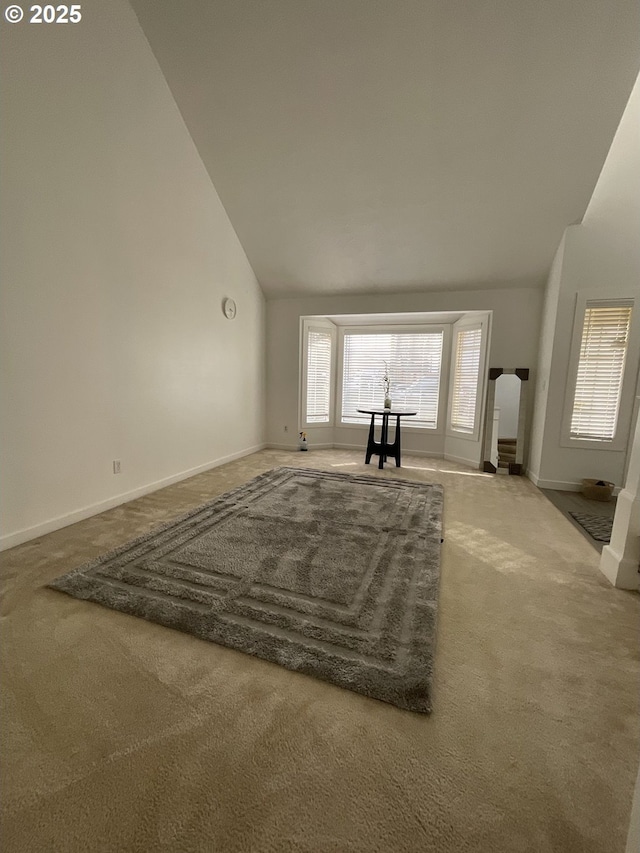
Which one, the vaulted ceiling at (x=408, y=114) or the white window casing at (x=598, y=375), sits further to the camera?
the white window casing at (x=598, y=375)

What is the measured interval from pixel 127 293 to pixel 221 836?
3181 mm

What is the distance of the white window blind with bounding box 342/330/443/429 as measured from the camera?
5367 mm

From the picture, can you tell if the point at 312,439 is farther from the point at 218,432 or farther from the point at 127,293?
the point at 127,293

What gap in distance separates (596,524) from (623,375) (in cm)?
167

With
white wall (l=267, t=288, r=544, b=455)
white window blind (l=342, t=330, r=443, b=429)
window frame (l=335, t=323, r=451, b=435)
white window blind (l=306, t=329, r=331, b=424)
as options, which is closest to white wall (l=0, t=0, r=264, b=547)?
white wall (l=267, t=288, r=544, b=455)

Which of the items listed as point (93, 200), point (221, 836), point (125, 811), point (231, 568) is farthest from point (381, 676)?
point (93, 200)

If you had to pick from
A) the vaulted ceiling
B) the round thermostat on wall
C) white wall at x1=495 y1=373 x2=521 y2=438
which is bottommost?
white wall at x1=495 y1=373 x2=521 y2=438

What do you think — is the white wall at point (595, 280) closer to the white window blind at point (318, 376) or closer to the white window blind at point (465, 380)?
the white window blind at point (465, 380)

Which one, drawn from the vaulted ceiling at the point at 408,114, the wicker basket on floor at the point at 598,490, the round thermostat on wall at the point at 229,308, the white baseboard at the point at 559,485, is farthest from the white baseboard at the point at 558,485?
the round thermostat on wall at the point at 229,308

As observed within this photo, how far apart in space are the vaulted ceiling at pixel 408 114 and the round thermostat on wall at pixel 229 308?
3.06 ft

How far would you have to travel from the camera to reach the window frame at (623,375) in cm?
347

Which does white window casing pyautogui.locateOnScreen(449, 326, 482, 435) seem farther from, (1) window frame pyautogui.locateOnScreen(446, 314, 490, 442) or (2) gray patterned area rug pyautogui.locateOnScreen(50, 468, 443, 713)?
(2) gray patterned area rug pyautogui.locateOnScreen(50, 468, 443, 713)

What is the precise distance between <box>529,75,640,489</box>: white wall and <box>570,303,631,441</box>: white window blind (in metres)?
0.09

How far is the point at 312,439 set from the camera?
18.3ft
